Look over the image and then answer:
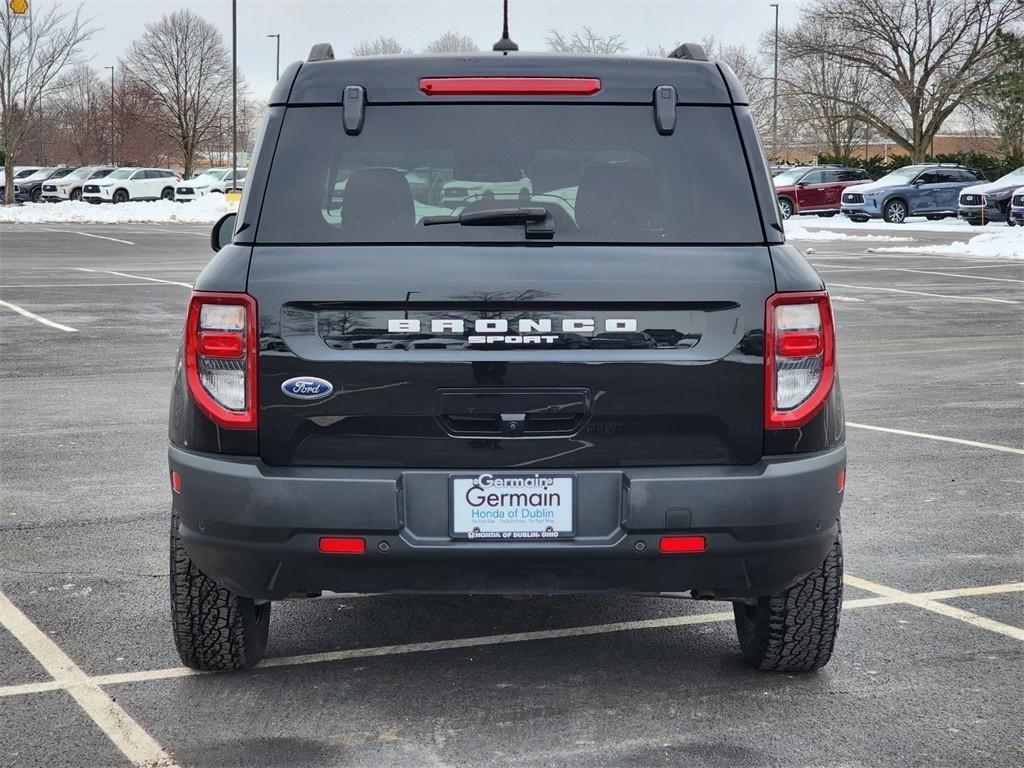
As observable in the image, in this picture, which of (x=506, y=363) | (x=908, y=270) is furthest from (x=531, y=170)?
(x=908, y=270)

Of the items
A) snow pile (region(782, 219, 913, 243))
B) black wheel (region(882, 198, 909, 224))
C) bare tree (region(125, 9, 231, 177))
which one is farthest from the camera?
bare tree (region(125, 9, 231, 177))

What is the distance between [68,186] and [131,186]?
298cm

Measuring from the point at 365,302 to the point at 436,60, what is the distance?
2.68 ft

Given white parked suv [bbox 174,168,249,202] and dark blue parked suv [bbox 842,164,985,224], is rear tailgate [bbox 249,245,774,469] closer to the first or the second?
dark blue parked suv [bbox 842,164,985,224]

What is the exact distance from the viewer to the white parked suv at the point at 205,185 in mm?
56750

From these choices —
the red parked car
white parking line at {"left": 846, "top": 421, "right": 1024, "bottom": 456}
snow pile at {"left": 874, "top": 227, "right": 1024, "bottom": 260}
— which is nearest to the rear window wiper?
white parking line at {"left": 846, "top": 421, "right": 1024, "bottom": 456}

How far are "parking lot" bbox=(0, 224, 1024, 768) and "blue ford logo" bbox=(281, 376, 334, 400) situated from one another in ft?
3.19

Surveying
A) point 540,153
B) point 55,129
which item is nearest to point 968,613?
point 540,153

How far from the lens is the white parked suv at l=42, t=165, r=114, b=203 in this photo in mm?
56906

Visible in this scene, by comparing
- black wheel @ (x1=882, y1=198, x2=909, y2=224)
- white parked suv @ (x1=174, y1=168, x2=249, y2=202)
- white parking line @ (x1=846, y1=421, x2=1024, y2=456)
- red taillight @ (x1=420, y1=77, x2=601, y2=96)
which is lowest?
white parking line @ (x1=846, y1=421, x2=1024, y2=456)

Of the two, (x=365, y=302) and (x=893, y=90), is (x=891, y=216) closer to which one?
(x=893, y=90)

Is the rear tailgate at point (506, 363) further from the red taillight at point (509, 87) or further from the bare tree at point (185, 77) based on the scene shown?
the bare tree at point (185, 77)

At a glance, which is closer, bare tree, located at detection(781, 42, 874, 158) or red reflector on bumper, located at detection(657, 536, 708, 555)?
red reflector on bumper, located at detection(657, 536, 708, 555)

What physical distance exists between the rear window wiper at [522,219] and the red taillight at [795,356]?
25.4 inches
